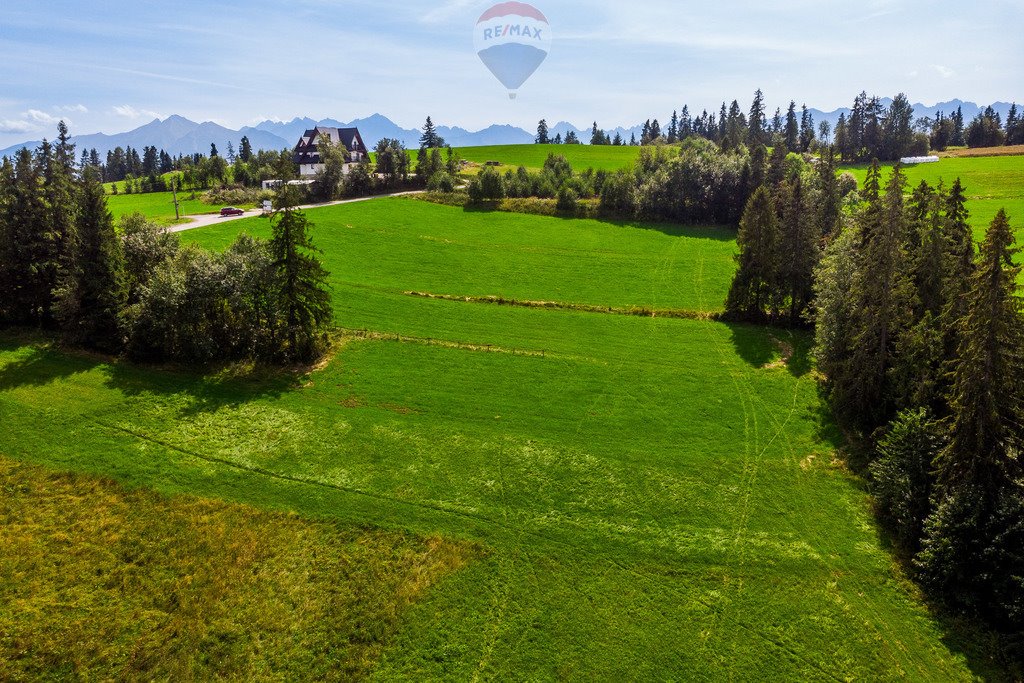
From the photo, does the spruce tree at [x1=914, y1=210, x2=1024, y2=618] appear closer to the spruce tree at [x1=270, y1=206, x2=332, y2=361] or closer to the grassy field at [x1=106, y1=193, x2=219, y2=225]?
the spruce tree at [x1=270, y1=206, x2=332, y2=361]

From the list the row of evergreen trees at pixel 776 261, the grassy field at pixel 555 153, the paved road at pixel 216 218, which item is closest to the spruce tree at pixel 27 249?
the paved road at pixel 216 218

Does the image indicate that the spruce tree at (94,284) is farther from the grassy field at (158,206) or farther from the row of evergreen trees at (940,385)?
the row of evergreen trees at (940,385)

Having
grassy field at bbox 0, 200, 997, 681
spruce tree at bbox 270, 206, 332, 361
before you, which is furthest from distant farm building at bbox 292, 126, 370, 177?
spruce tree at bbox 270, 206, 332, 361

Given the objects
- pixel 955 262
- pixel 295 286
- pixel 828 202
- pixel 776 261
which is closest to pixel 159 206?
pixel 295 286

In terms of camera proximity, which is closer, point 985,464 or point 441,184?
point 985,464

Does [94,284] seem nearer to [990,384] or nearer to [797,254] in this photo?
[990,384]

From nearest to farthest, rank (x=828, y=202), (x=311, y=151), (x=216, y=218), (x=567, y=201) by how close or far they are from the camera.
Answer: (x=828, y=202) → (x=216, y=218) → (x=567, y=201) → (x=311, y=151)
